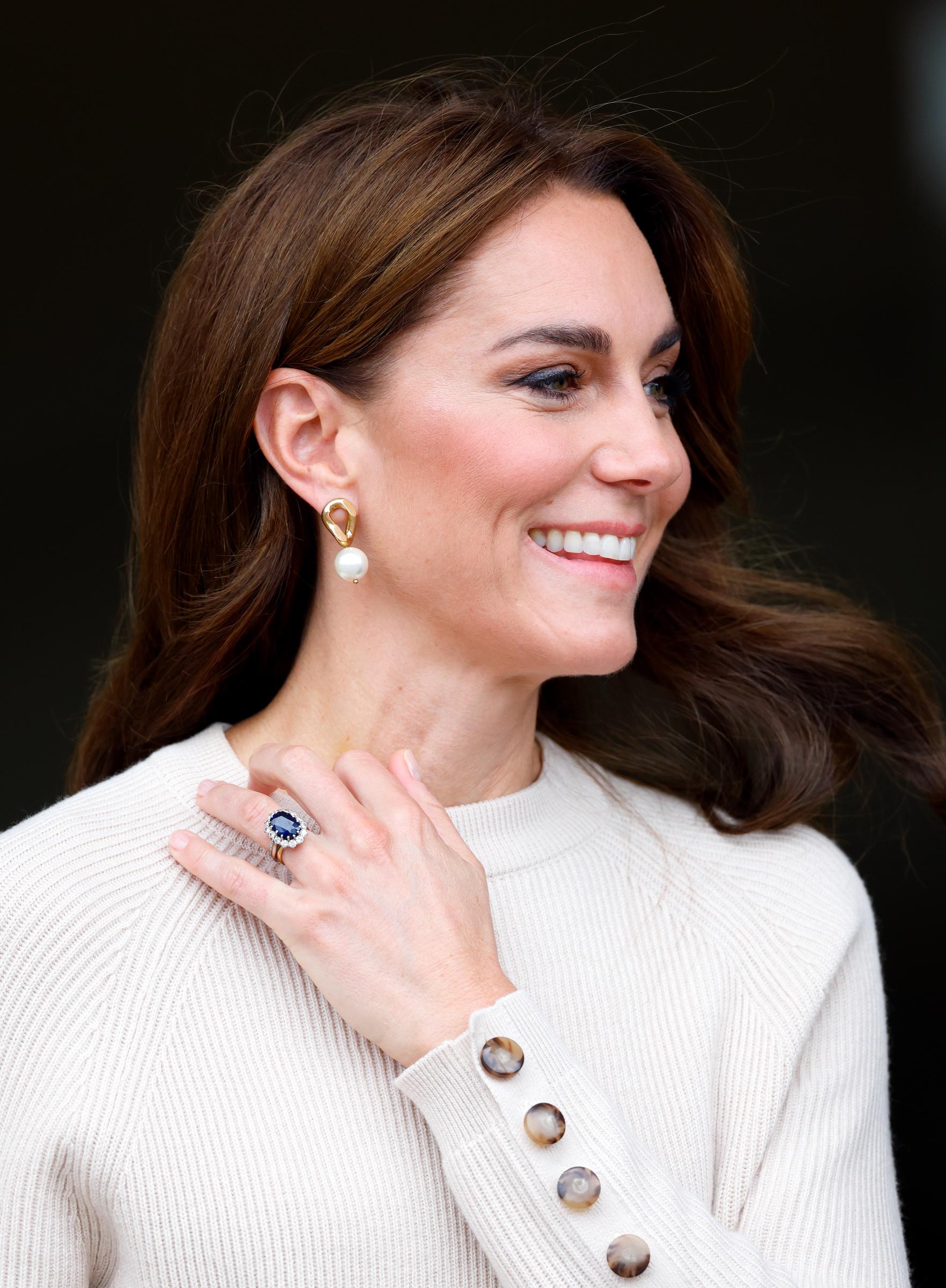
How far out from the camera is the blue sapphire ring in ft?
5.41

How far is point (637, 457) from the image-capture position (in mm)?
1783

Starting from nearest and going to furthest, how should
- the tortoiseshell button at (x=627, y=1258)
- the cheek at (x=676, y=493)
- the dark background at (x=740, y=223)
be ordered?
the tortoiseshell button at (x=627, y=1258) < the cheek at (x=676, y=493) < the dark background at (x=740, y=223)

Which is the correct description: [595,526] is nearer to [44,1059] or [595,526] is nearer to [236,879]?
[236,879]

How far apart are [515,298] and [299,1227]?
3.40ft

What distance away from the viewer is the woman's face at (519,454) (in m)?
1.74

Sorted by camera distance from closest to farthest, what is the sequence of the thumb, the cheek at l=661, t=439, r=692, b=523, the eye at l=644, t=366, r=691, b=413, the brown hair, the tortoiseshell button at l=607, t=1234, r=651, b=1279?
the tortoiseshell button at l=607, t=1234, r=651, b=1279 < the thumb < the brown hair < the cheek at l=661, t=439, r=692, b=523 < the eye at l=644, t=366, r=691, b=413

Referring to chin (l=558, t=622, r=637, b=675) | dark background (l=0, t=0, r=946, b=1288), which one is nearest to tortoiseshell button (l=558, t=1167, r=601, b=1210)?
chin (l=558, t=622, r=637, b=675)

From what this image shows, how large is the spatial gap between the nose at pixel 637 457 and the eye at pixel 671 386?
22 centimetres

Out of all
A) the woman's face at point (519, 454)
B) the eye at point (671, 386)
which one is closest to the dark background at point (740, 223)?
the eye at point (671, 386)

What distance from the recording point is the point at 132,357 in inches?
121

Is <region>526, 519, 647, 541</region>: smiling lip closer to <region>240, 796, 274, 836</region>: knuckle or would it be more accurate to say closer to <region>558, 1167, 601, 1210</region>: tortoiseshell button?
<region>240, 796, 274, 836</region>: knuckle

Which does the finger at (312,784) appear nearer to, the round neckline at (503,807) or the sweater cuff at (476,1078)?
the round neckline at (503,807)

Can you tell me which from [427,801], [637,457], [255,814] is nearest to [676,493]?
[637,457]

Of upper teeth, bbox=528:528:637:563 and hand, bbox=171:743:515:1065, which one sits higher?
upper teeth, bbox=528:528:637:563
